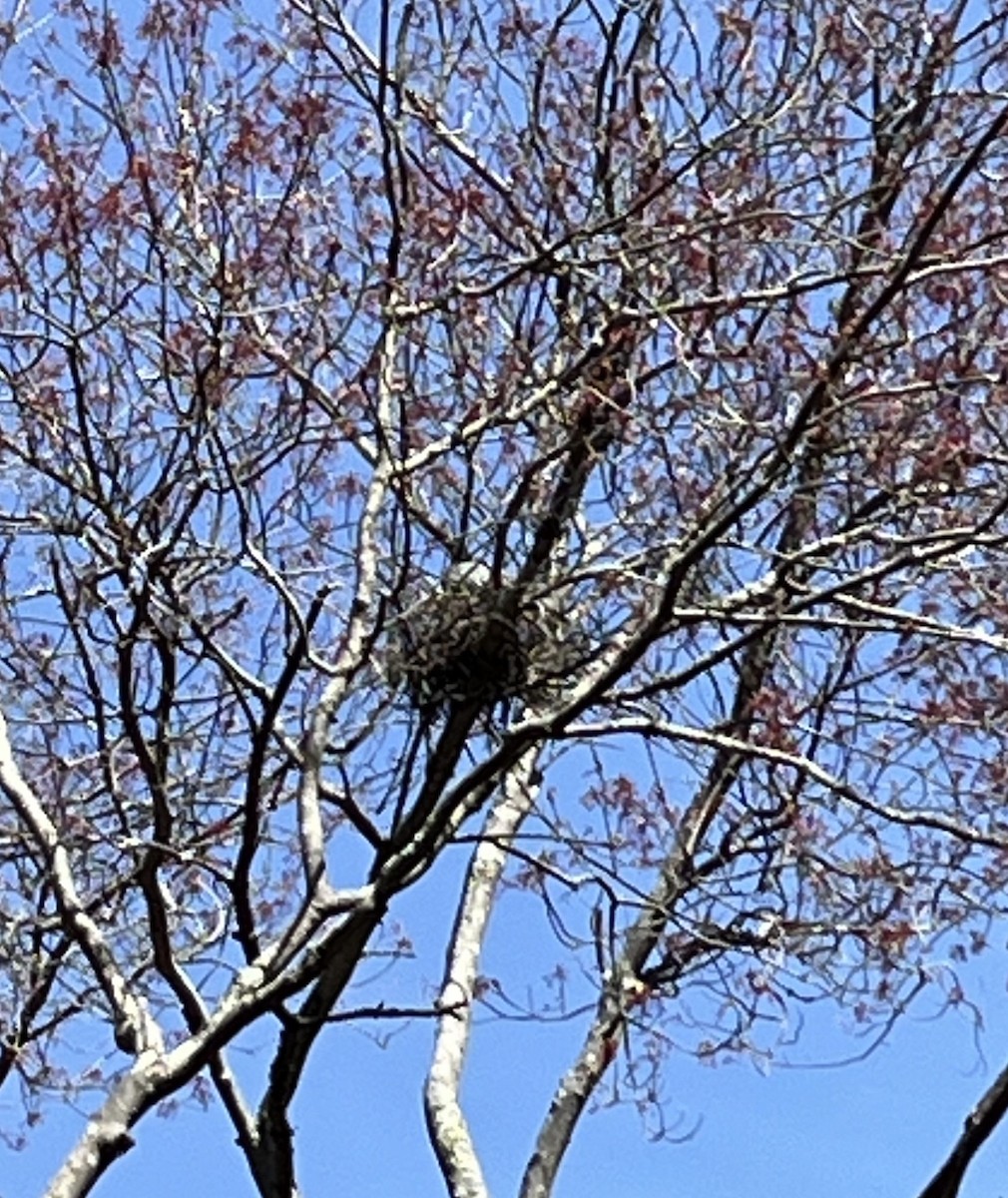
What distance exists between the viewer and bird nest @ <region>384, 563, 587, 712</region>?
5.57 m

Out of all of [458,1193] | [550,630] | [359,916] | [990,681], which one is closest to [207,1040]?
[359,916]

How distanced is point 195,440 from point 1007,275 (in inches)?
80.9

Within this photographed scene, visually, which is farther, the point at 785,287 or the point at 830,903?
the point at 830,903

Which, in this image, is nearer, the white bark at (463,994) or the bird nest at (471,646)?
the bird nest at (471,646)

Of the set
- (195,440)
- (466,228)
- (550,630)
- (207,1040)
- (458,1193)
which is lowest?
(207,1040)

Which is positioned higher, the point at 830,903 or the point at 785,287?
the point at 785,287

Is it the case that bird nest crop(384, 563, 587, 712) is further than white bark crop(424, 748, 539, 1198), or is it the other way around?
white bark crop(424, 748, 539, 1198)

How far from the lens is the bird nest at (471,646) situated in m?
5.57

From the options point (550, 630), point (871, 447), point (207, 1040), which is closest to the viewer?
point (207, 1040)

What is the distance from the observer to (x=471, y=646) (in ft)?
18.4

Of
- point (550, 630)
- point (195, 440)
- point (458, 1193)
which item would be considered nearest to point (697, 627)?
point (550, 630)

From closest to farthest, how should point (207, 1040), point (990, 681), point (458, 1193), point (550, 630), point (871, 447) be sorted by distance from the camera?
1. point (207, 1040)
2. point (871, 447)
3. point (550, 630)
4. point (990, 681)
5. point (458, 1193)

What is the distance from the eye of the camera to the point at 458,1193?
6.60m

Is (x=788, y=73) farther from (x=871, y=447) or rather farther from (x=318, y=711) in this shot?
(x=318, y=711)
